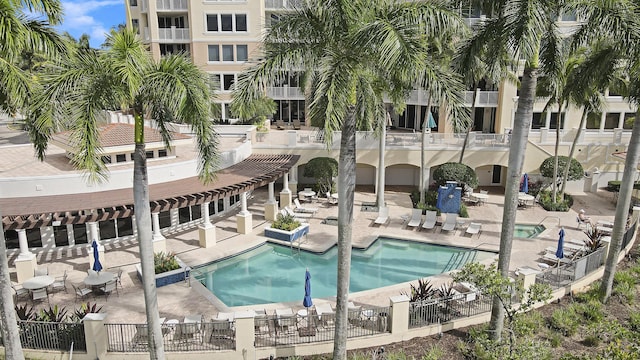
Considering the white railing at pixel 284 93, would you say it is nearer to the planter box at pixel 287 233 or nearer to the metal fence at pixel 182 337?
the planter box at pixel 287 233

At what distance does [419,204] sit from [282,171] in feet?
27.3

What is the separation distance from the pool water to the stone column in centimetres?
1634

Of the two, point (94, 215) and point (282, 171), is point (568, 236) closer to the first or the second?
point (282, 171)

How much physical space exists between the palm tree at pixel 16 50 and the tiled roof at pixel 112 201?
574cm

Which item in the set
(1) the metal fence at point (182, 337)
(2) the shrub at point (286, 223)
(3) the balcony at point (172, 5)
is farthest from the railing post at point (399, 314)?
(3) the balcony at point (172, 5)

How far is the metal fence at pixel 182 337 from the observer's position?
12891 millimetres

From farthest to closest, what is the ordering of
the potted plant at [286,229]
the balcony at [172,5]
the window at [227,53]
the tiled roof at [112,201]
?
the window at [227,53] < the balcony at [172,5] < the potted plant at [286,229] < the tiled roof at [112,201]

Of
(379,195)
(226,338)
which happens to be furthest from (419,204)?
(226,338)

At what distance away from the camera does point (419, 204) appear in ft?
89.4

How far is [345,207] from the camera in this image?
456 inches

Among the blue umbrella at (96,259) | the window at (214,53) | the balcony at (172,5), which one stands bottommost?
the blue umbrella at (96,259)

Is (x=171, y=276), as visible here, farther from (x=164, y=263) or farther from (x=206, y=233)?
(x=206, y=233)

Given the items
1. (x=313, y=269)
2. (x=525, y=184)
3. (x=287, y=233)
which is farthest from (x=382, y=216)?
(x=525, y=184)

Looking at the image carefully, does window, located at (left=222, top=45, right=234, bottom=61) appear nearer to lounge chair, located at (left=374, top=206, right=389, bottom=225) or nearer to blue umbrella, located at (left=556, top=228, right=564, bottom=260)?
lounge chair, located at (left=374, top=206, right=389, bottom=225)
